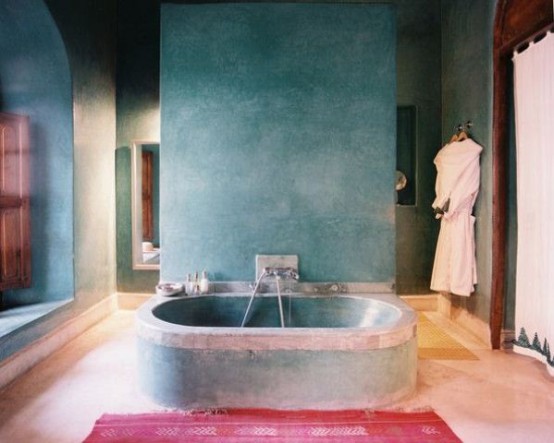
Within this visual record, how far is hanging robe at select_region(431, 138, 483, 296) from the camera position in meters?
3.71

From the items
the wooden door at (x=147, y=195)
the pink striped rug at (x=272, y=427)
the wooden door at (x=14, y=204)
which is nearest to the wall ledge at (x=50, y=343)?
the wooden door at (x=14, y=204)

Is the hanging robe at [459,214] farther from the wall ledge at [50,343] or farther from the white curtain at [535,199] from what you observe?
the wall ledge at [50,343]

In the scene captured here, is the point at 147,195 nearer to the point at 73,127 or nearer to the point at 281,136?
the point at 73,127

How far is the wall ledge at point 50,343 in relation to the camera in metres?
2.81

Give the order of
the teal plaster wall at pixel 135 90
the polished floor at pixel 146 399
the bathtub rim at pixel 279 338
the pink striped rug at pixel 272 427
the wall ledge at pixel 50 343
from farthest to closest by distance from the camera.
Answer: the teal plaster wall at pixel 135 90 → the wall ledge at pixel 50 343 → the bathtub rim at pixel 279 338 → the polished floor at pixel 146 399 → the pink striped rug at pixel 272 427

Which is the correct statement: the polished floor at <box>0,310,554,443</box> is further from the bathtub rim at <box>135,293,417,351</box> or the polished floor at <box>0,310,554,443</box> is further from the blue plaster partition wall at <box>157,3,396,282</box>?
the blue plaster partition wall at <box>157,3,396,282</box>

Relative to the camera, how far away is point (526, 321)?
311cm

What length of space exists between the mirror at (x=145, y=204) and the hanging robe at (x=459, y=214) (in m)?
2.77

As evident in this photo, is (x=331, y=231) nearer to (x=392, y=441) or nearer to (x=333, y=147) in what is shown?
(x=333, y=147)

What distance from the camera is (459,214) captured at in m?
Answer: 3.85

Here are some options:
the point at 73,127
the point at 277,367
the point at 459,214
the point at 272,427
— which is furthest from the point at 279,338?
the point at 73,127

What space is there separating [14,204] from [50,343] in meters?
1.08

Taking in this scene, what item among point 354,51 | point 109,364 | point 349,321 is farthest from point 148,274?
point 354,51

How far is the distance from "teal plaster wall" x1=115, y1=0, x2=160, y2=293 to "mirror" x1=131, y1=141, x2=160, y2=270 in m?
0.06
